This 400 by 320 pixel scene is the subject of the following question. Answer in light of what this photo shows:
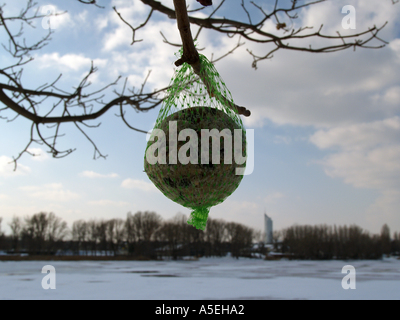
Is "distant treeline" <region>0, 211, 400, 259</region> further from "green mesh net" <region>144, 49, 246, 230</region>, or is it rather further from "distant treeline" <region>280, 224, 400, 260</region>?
"green mesh net" <region>144, 49, 246, 230</region>

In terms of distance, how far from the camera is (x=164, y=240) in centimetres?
3306

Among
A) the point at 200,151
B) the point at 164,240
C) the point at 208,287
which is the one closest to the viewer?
the point at 200,151

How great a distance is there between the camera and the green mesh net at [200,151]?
1.23m

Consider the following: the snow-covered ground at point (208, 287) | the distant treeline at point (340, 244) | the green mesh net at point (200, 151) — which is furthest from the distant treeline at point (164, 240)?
the green mesh net at point (200, 151)

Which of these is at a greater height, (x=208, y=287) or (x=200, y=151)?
(x=200, y=151)

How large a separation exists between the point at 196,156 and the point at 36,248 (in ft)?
119

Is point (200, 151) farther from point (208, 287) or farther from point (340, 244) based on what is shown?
point (340, 244)

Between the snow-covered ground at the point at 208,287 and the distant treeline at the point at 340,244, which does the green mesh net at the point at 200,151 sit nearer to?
the snow-covered ground at the point at 208,287

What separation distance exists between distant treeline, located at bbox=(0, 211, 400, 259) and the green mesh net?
3099cm

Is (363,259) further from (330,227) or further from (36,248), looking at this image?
(36,248)

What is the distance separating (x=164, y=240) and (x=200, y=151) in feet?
108

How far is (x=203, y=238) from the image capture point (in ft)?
110

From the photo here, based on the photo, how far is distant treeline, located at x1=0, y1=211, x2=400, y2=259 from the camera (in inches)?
1280

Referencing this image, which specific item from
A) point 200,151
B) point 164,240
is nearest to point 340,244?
point 164,240
